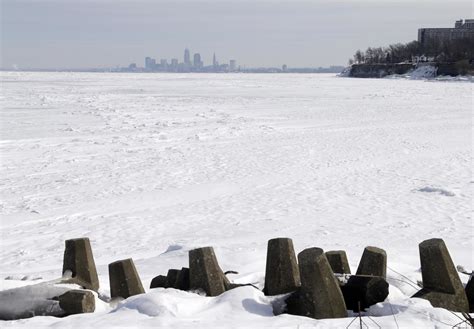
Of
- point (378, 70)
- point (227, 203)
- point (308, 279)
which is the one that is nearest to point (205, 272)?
point (308, 279)

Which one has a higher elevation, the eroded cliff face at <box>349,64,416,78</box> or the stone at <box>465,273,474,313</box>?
the eroded cliff face at <box>349,64,416,78</box>

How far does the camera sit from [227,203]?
9.99 m

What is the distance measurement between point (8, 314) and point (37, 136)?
51.2ft

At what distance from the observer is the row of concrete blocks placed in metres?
3.56

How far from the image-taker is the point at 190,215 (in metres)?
9.27

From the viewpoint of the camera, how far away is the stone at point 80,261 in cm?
430

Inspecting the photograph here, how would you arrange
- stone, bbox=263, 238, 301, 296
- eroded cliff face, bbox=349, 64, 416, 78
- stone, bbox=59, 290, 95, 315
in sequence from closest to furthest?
stone, bbox=59, 290, 95, 315 → stone, bbox=263, 238, 301, 296 → eroded cliff face, bbox=349, 64, 416, 78

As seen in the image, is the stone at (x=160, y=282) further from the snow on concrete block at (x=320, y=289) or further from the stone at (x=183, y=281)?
the snow on concrete block at (x=320, y=289)

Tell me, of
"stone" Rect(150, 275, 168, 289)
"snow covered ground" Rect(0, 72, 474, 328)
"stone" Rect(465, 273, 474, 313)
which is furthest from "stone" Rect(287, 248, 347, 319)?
"stone" Rect(150, 275, 168, 289)

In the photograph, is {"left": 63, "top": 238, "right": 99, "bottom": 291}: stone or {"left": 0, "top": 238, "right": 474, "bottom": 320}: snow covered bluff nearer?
{"left": 0, "top": 238, "right": 474, "bottom": 320}: snow covered bluff

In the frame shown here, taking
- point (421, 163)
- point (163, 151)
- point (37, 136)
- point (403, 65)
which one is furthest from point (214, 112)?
point (403, 65)

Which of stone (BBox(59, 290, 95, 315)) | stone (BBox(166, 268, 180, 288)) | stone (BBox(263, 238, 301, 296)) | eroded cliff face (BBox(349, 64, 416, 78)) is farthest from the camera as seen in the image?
eroded cliff face (BBox(349, 64, 416, 78))

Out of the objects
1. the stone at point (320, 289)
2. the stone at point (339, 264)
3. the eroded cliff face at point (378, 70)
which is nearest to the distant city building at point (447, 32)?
the eroded cliff face at point (378, 70)

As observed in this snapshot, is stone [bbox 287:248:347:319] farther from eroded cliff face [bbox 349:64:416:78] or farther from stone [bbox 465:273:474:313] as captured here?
eroded cliff face [bbox 349:64:416:78]
